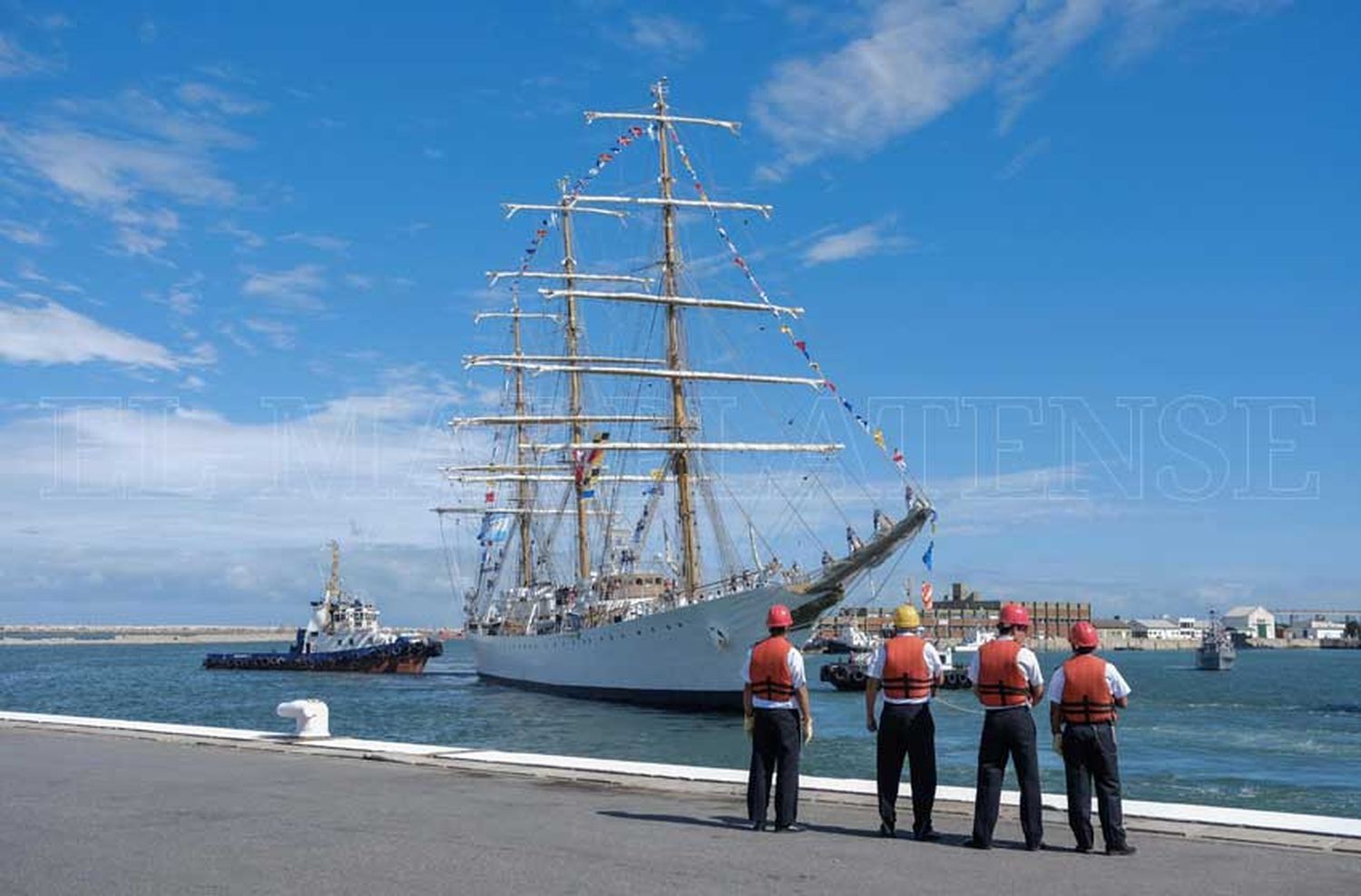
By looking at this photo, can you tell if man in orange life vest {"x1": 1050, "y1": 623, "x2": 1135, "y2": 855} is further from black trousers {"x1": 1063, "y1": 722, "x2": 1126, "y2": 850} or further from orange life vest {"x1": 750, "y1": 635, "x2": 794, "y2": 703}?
orange life vest {"x1": 750, "y1": 635, "x2": 794, "y2": 703}

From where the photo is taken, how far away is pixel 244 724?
48656 mm

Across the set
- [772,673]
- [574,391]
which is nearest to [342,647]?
[574,391]

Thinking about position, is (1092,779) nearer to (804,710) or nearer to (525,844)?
(804,710)

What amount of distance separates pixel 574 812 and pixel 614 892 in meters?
3.29

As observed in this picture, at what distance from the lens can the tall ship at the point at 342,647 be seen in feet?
342

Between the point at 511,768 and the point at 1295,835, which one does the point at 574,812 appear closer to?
the point at 511,768

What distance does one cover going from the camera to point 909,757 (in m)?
10.1

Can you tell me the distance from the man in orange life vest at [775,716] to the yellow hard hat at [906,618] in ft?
2.70

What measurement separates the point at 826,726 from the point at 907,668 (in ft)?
130

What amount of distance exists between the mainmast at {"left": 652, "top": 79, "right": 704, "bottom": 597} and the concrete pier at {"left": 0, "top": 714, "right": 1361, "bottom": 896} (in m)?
42.6

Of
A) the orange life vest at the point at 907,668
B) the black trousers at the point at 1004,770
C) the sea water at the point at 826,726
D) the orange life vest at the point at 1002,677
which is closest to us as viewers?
the black trousers at the point at 1004,770

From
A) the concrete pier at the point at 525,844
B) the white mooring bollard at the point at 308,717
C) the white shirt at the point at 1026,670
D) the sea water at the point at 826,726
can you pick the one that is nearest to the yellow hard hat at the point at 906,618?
the white shirt at the point at 1026,670

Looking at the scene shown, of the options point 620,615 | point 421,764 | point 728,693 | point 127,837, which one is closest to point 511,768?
point 421,764

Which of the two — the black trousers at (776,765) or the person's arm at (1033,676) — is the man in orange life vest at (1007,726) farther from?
the black trousers at (776,765)
